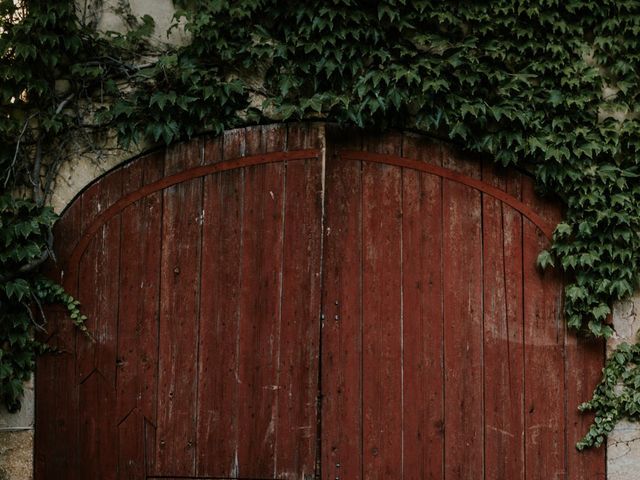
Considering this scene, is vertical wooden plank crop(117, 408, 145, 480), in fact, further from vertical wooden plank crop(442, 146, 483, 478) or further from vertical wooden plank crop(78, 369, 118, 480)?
vertical wooden plank crop(442, 146, 483, 478)

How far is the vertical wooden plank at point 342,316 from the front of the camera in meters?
3.23

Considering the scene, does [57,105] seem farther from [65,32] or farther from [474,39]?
[474,39]

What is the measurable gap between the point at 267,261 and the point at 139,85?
1099mm

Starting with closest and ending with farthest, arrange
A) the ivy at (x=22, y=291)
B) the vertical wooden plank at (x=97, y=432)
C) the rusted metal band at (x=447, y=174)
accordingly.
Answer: the ivy at (x=22, y=291) → the vertical wooden plank at (x=97, y=432) → the rusted metal band at (x=447, y=174)

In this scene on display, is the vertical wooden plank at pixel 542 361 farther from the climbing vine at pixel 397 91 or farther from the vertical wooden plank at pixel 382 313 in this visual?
the vertical wooden plank at pixel 382 313

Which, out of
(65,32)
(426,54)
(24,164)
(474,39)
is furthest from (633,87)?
(24,164)

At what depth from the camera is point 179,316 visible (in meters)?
3.24

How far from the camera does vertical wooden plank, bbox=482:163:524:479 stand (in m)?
3.22

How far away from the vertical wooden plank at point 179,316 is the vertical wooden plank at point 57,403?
43 centimetres

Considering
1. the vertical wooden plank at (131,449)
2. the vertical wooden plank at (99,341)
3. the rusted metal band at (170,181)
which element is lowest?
the vertical wooden plank at (131,449)

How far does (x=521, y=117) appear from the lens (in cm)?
315

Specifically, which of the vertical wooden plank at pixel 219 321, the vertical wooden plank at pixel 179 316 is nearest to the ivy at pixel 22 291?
the vertical wooden plank at pixel 179 316

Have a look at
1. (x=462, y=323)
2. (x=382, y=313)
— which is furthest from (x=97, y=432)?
(x=462, y=323)

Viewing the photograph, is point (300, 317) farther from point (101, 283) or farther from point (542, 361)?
point (542, 361)
